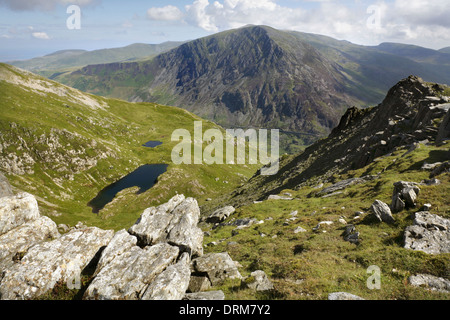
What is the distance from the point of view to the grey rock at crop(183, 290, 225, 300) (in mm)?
14086

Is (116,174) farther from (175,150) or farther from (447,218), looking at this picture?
(447,218)

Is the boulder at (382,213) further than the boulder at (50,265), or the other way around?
the boulder at (382,213)

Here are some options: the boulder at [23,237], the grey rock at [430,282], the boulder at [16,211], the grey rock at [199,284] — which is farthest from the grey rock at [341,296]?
the boulder at [16,211]

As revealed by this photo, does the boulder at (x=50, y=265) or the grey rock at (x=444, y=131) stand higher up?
the grey rock at (x=444, y=131)

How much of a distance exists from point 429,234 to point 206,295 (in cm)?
1812

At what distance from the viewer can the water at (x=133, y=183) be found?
380ft

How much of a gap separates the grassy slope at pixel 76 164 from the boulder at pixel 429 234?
9031 centimetres

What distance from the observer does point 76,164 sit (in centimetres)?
13200

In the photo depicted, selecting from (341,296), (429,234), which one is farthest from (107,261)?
(429,234)

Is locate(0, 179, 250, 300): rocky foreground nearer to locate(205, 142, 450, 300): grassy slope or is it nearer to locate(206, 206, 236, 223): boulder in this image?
locate(205, 142, 450, 300): grassy slope

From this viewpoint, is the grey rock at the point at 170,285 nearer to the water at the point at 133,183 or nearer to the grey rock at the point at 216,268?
the grey rock at the point at 216,268

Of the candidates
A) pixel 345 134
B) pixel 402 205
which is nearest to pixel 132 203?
pixel 345 134

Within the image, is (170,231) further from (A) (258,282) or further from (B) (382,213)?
(B) (382,213)

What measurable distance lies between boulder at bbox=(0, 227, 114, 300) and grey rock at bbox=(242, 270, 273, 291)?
12.4 metres
